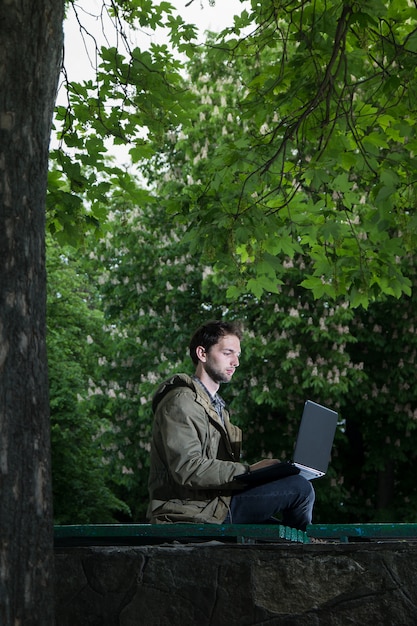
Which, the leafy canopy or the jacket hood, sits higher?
the leafy canopy

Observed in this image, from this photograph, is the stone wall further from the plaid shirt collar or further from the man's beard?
the man's beard

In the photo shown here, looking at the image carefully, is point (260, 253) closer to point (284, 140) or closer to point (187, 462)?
point (284, 140)

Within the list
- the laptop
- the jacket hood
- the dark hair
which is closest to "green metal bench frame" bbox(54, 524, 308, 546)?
the laptop

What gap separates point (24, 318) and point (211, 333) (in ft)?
6.77

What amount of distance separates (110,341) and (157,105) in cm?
1176

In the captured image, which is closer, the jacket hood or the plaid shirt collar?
the jacket hood

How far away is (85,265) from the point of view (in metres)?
20.4

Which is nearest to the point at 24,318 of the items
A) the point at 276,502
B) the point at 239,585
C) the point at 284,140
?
the point at 239,585

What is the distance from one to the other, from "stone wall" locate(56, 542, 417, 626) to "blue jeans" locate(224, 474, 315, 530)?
0.41 m

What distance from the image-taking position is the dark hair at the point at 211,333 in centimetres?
573

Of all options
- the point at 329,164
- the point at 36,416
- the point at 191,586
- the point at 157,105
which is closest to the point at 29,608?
the point at 36,416

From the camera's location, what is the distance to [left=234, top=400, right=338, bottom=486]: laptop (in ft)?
16.8

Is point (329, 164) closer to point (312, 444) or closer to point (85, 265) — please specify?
point (312, 444)

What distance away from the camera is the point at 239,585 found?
4812mm
